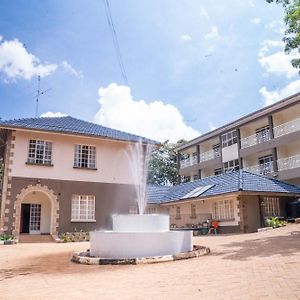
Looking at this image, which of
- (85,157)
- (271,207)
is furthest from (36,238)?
(271,207)

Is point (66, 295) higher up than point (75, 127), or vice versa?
point (75, 127)

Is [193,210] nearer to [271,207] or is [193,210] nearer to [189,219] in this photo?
[189,219]

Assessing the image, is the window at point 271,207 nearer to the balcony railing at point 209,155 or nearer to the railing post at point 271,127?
the railing post at point 271,127

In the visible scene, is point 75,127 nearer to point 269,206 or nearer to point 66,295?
point 269,206

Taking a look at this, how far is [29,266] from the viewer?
962cm

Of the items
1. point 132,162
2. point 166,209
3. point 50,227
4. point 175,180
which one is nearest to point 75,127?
point 132,162

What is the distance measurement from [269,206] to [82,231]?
1132cm

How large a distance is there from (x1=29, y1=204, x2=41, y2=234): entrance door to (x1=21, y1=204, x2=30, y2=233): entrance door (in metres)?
0.32

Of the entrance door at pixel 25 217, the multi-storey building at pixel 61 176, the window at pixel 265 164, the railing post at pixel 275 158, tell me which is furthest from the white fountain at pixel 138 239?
the window at pixel 265 164

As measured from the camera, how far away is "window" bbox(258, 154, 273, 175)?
3014 cm

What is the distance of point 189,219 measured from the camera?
26109mm

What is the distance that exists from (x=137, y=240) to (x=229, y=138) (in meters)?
26.9

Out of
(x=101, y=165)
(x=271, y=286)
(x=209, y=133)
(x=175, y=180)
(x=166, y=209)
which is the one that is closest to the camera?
(x=271, y=286)

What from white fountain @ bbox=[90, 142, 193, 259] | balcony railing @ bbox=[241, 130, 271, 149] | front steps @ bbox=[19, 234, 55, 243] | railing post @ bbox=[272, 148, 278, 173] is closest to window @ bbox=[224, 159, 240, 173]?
balcony railing @ bbox=[241, 130, 271, 149]
